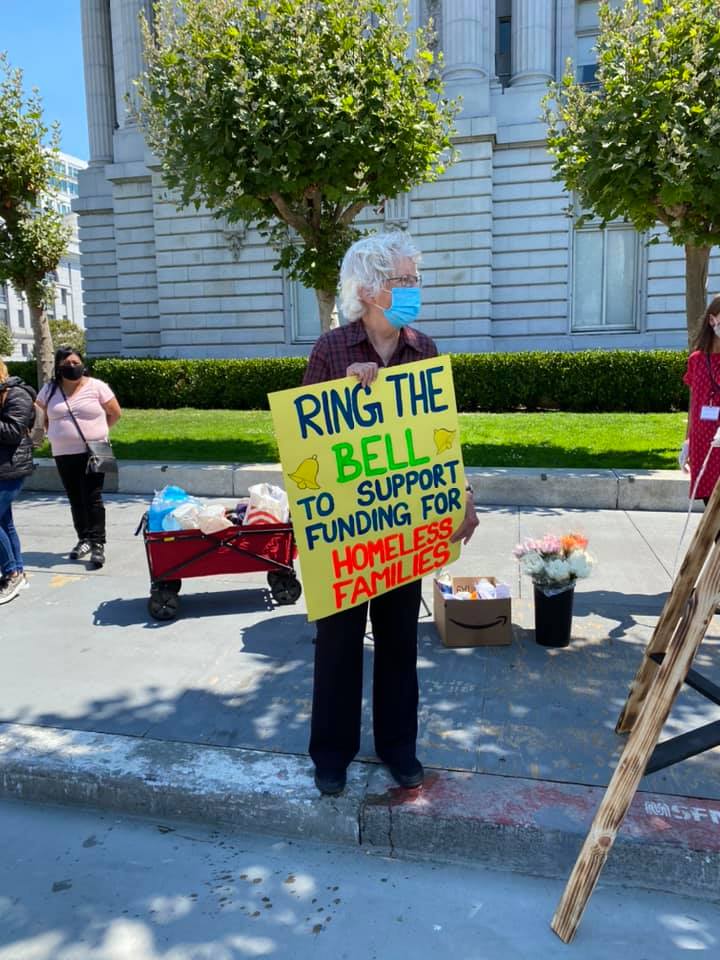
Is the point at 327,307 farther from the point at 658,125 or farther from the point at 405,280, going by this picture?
the point at 405,280

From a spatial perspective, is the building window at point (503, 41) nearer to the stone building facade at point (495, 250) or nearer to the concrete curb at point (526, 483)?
the stone building facade at point (495, 250)

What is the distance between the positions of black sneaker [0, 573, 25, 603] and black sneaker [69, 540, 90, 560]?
818 millimetres

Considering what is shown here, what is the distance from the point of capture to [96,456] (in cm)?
619

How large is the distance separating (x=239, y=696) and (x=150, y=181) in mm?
22391

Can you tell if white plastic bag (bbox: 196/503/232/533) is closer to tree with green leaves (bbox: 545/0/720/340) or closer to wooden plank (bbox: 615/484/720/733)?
wooden plank (bbox: 615/484/720/733)

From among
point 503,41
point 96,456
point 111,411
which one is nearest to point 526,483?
point 111,411

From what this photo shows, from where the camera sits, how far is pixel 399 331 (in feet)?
9.64

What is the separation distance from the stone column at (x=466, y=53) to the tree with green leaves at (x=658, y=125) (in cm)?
1189

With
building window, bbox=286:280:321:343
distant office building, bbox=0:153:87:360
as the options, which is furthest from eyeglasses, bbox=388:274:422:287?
distant office building, bbox=0:153:87:360

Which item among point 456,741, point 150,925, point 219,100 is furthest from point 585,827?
point 219,100

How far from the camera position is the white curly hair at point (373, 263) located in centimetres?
274

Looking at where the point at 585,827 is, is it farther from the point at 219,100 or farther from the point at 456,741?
the point at 219,100

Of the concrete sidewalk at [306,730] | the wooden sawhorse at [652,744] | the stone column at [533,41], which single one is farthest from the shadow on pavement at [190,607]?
the stone column at [533,41]

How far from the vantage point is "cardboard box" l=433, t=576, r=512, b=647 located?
441 cm
